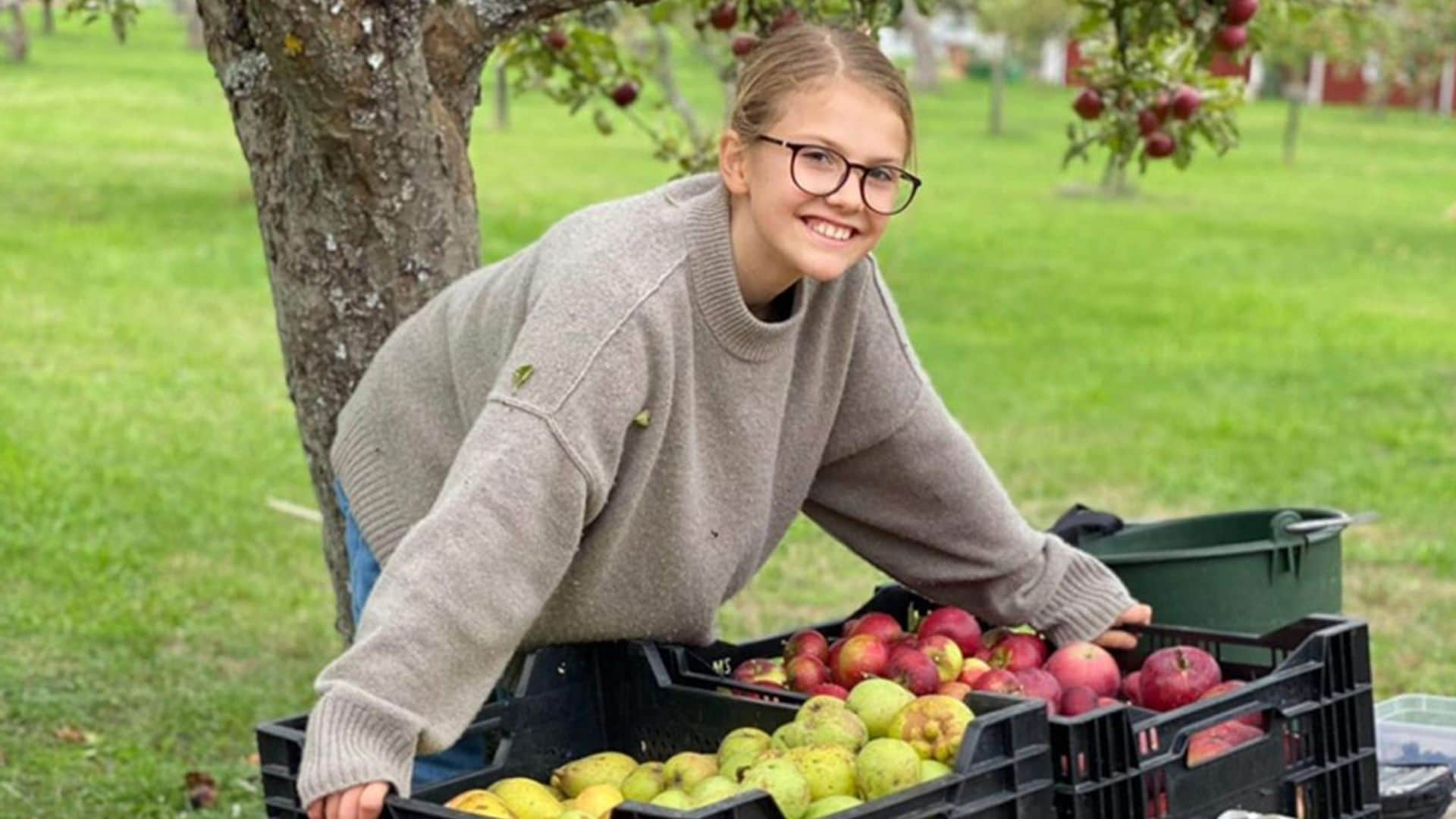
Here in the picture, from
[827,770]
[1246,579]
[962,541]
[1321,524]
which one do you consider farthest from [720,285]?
[1321,524]

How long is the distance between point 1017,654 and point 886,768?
831 millimetres

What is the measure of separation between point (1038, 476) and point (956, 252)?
29.2 feet

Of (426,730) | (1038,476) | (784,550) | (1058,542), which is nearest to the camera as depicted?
(426,730)

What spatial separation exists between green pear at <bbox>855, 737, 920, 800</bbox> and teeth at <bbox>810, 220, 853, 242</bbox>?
69cm

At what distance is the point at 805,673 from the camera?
3.36 m

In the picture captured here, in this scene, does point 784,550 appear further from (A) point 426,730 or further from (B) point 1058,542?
(A) point 426,730

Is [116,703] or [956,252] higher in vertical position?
[116,703]

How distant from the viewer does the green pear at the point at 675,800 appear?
2695 mm

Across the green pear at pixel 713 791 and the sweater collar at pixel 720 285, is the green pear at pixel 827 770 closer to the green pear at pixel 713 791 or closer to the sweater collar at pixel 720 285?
the green pear at pixel 713 791

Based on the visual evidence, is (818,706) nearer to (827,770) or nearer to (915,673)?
(827,770)

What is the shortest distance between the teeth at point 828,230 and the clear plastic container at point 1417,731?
1307mm

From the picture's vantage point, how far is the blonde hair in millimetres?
3080

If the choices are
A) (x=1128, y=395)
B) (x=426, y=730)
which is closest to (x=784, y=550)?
(x=1128, y=395)

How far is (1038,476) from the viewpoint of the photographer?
9.61m
